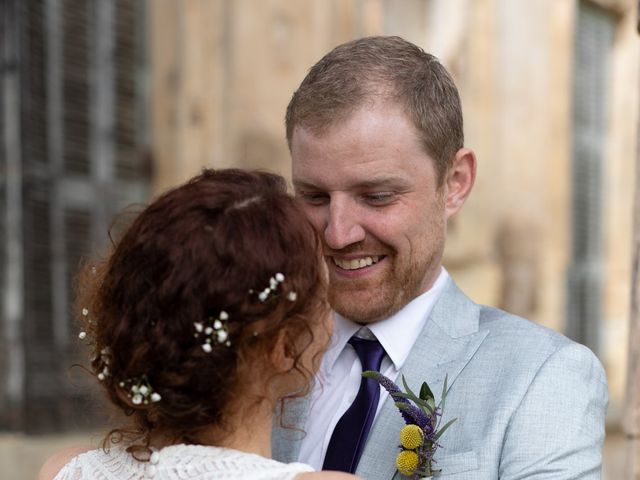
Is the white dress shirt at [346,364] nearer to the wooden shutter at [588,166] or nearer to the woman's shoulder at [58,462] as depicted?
the woman's shoulder at [58,462]

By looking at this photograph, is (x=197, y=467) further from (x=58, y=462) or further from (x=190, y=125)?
(x=190, y=125)

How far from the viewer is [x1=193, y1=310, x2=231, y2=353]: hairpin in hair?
1.69 m

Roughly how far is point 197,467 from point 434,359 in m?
0.78

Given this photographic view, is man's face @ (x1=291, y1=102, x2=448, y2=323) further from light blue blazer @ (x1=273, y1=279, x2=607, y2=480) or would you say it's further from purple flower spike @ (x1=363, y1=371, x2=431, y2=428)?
purple flower spike @ (x1=363, y1=371, x2=431, y2=428)

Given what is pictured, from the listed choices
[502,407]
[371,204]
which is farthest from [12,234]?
[502,407]

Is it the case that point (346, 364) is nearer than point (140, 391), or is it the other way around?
point (140, 391)

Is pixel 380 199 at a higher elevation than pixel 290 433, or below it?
higher

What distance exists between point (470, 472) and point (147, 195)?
4.15 m

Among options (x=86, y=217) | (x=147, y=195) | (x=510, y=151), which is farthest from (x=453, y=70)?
(x=86, y=217)

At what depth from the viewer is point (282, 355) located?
5.92 feet

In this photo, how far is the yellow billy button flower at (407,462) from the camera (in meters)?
2.12

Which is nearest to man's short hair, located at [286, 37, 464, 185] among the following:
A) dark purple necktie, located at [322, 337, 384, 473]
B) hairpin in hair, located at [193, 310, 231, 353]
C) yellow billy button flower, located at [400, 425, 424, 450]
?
dark purple necktie, located at [322, 337, 384, 473]

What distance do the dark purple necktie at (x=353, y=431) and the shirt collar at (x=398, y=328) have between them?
105 mm

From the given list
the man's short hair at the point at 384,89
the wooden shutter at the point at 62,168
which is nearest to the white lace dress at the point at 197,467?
the man's short hair at the point at 384,89
